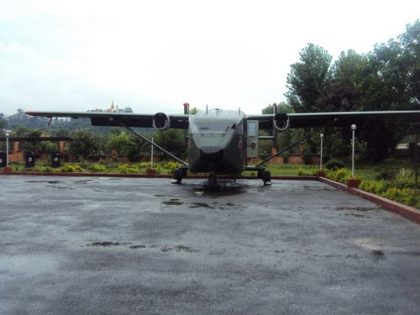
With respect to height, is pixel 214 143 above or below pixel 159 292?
above

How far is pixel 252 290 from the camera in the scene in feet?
14.6

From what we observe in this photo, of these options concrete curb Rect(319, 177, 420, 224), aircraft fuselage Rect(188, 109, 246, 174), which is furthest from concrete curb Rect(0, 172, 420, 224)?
aircraft fuselage Rect(188, 109, 246, 174)

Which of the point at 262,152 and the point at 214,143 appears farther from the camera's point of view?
the point at 262,152

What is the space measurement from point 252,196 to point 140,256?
7.83 meters

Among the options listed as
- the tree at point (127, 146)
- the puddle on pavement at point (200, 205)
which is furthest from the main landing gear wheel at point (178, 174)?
the tree at point (127, 146)

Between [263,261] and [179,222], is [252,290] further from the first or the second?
[179,222]

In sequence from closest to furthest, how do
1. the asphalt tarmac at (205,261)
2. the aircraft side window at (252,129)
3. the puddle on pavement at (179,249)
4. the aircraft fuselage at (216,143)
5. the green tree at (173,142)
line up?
the asphalt tarmac at (205,261) → the puddle on pavement at (179,249) → the aircraft fuselage at (216,143) → the aircraft side window at (252,129) → the green tree at (173,142)

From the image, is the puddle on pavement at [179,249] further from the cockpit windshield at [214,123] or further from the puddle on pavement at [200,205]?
the cockpit windshield at [214,123]

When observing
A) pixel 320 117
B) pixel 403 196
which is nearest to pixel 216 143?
pixel 403 196

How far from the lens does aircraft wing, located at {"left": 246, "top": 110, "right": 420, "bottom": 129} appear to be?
765 inches

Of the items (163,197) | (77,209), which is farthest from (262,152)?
(77,209)

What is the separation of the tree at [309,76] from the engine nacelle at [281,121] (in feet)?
82.9

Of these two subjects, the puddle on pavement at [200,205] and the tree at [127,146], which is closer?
the puddle on pavement at [200,205]

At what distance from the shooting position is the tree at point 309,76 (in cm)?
4547
